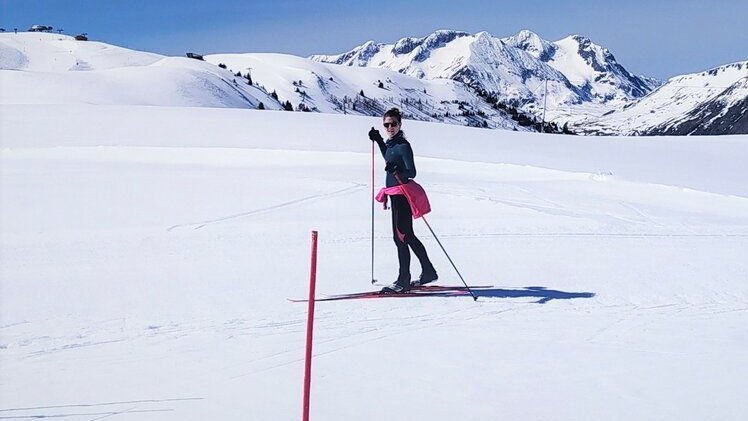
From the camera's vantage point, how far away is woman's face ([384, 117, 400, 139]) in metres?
7.44

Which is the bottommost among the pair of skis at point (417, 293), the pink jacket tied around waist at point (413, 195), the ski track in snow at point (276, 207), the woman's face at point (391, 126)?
the pair of skis at point (417, 293)

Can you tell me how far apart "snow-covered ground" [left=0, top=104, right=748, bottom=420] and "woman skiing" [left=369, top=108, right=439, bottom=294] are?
17.6 inches

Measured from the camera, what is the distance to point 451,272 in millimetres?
8867

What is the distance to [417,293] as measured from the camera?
24.7 ft

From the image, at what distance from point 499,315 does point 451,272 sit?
2.15 metres

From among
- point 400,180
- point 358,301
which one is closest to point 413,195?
point 400,180

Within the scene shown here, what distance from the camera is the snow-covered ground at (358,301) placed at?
475 centimetres

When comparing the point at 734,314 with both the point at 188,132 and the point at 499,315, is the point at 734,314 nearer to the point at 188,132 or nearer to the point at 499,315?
the point at 499,315

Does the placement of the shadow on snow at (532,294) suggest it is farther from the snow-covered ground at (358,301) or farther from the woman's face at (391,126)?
the woman's face at (391,126)

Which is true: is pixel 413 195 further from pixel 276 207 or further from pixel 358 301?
pixel 276 207

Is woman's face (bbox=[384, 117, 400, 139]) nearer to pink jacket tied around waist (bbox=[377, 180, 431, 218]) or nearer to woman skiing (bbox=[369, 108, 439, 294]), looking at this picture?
woman skiing (bbox=[369, 108, 439, 294])

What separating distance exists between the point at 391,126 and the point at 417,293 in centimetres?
168

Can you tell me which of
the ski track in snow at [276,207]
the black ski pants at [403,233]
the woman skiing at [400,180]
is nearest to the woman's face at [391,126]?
the woman skiing at [400,180]

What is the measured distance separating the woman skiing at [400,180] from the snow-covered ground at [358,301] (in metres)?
0.45
